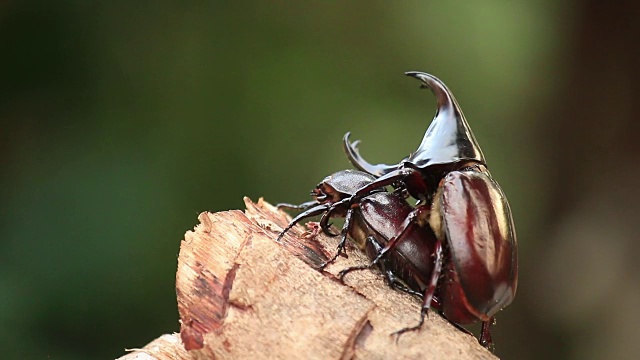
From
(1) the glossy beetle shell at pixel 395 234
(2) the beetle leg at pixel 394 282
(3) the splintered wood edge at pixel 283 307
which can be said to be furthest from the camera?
(1) the glossy beetle shell at pixel 395 234

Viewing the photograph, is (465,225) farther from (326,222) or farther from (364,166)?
(364,166)

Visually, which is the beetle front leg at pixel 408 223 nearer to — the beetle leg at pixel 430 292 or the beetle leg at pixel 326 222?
the beetle leg at pixel 430 292

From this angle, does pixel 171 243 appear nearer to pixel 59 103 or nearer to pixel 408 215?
pixel 59 103

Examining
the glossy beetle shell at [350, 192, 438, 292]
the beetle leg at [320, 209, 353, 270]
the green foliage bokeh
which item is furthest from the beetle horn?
the green foliage bokeh

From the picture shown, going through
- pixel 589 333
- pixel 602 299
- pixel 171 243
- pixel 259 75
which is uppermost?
pixel 259 75

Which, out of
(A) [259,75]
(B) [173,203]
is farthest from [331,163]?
(B) [173,203]

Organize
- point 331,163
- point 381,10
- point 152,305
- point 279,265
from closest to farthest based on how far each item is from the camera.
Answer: point 279,265
point 152,305
point 331,163
point 381,10

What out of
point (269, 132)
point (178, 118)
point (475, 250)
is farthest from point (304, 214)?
point (269, 132)

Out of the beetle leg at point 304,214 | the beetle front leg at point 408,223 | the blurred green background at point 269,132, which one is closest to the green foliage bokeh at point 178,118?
the blurred green background at point 269,132
